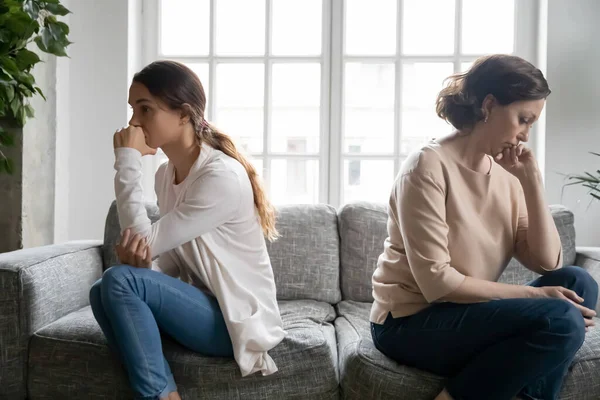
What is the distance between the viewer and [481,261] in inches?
68.9

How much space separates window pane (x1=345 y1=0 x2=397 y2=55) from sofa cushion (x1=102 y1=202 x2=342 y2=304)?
1.06 meters

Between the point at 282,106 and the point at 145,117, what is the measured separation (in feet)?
4.62

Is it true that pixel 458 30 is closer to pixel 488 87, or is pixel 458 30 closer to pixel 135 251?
pixel 488 87

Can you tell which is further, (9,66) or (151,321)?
(9,66)

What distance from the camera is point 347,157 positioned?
3127mm

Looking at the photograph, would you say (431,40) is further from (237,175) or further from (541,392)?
(541,392)

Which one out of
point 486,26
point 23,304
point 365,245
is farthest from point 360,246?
point 486,26

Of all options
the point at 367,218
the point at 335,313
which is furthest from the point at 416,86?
the point at 335,313

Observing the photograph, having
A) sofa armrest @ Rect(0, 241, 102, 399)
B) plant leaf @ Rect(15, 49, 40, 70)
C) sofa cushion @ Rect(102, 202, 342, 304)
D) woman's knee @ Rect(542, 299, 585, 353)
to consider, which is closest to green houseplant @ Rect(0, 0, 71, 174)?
plant leaf @ Rect(15, 49, 40, 70)

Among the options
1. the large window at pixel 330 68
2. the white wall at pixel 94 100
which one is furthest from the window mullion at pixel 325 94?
the white wall at pixel 94 100

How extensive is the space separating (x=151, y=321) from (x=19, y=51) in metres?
1.31

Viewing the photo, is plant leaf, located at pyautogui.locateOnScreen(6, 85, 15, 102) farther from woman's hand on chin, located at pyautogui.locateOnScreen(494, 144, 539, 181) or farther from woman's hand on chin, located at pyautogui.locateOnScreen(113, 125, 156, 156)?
woman's hand on chin, located at pyautogui.locateOnScreen(494, 144, 539, 181)

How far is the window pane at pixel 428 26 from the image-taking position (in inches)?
122

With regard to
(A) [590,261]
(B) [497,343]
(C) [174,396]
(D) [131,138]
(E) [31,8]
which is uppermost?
(E) [31,8]
